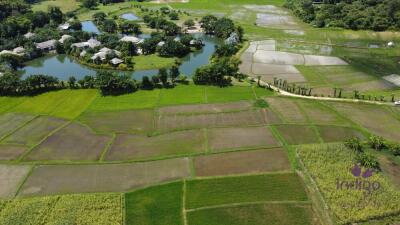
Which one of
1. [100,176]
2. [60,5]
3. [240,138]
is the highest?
[60,5]

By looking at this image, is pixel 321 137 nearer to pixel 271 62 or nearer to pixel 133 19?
pixel 271 62

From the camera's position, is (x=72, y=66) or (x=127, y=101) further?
(x=72, y=66)

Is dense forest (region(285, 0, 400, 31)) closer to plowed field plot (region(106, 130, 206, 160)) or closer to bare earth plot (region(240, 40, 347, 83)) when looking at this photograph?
bare earth plot (region(240, 40, 347, 83))

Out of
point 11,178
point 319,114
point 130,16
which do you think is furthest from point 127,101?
point 130,16

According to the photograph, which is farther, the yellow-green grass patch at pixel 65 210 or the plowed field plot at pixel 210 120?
the plowed field plot at pixel 210 120

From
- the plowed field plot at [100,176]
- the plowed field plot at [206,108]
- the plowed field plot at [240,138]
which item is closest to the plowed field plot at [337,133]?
the plowed field plot at [240,138]

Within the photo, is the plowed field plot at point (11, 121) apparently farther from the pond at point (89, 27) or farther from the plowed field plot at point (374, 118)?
the pond at point (89, 27)

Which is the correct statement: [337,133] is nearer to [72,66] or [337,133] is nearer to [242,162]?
[242,162]
